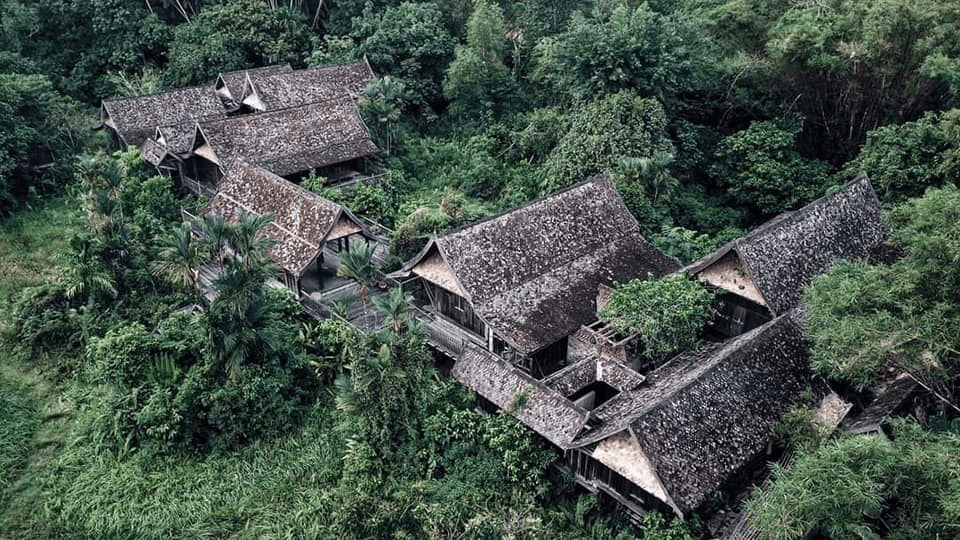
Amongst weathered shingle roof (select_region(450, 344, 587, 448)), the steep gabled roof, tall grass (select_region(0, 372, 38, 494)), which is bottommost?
tall grass (select_region(0, 372, 38, 494))

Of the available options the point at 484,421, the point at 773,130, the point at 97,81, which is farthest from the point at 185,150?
the point at 773,130

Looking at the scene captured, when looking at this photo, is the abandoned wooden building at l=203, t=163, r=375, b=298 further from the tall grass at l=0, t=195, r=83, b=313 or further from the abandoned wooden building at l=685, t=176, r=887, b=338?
the abandoned wooden building at l=685, t=176, r=887, b=338

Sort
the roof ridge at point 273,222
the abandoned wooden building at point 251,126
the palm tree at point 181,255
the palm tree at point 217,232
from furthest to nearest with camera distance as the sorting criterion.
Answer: the abandoned wooden building at point 251,126, the roof ridge at point 273,222, the palm tree at point 181,255, the palm tree at point 217,232

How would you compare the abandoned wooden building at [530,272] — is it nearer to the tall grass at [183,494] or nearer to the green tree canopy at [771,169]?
the tall grass at [183,494]

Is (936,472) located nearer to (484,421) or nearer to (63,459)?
(484,421)

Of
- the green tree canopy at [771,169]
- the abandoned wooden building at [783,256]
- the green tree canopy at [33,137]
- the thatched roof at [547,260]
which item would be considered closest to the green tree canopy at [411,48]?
the green tree canopy at [33,137]

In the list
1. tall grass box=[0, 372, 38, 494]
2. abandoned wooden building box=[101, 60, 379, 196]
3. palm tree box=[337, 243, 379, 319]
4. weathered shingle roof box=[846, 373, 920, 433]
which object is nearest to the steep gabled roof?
abandoned wooden building box=[101, 60, 379, 196]
